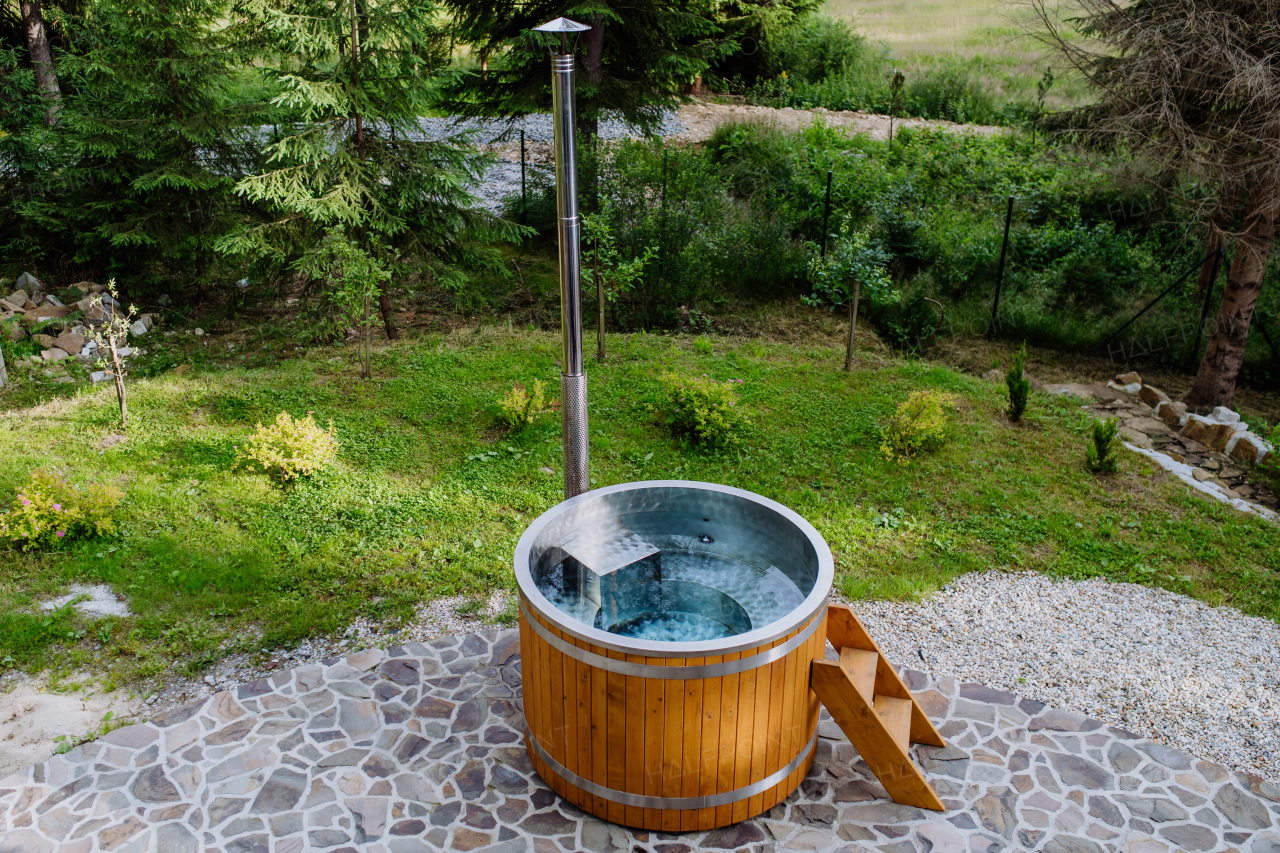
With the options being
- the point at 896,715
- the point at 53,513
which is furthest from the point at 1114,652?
the point at 53,513

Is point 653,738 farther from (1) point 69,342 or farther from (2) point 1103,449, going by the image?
(1) point 69,342

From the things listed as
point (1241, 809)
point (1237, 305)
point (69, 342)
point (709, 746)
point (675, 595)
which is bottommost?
point (1241, 809)

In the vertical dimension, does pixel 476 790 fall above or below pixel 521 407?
below

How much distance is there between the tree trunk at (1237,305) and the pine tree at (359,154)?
7742mm

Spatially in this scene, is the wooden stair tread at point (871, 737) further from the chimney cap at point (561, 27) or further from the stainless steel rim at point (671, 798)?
the chimney cap at point (561, 27)

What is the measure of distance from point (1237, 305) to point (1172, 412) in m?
1.27

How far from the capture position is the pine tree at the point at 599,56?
11477mm

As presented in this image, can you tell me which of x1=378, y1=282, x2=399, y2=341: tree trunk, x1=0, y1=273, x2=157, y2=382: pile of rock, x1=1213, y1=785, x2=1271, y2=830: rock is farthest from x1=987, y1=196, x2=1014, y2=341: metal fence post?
x1=0, y1=273, x2=157, y2=382: pile of rock

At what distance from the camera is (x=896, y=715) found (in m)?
4.59

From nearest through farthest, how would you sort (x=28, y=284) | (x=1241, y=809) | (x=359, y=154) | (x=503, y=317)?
(x=1241, y=809) < (x=359, y=154) < (x=28, y=284) < (x=503, y=317)

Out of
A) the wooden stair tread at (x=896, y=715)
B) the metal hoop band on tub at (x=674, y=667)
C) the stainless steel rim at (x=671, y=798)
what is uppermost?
the metal hoop band on tub at (x=674, y=667)

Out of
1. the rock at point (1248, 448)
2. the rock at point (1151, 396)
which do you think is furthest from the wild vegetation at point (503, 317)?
the rock at point (1248, 448)

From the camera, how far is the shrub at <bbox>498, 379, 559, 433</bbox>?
809cm

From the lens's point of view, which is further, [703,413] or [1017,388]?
[1017,388]
